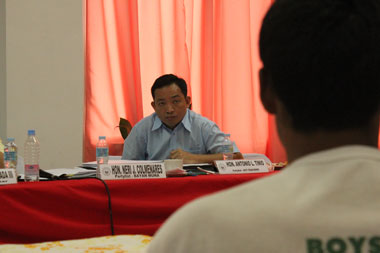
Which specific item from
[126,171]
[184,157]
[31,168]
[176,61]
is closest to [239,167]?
[126,171]

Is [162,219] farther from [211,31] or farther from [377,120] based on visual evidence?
[211,31]

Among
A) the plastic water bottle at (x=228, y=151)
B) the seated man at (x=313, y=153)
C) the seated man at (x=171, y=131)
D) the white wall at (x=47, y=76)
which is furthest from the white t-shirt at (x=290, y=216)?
the white wall at (x=47, y=76)

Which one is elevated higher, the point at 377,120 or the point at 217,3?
the point at 217,3

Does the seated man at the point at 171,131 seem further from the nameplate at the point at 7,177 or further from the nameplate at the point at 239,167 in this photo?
the nameplate at the point at 7,177

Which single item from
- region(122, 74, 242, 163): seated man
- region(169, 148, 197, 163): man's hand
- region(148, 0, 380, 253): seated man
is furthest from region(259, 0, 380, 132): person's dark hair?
region(122, 74, 242, 163): seated man

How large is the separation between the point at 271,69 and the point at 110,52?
3.64 meters

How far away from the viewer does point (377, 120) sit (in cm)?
53

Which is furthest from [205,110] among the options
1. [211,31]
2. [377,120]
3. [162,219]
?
[377,120]

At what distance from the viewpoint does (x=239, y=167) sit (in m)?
2.06

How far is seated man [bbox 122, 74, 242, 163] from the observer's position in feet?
9.92

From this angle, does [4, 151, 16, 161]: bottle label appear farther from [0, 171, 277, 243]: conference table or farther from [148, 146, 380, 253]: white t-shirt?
[148, 146, 380, 253]: white t-shirt

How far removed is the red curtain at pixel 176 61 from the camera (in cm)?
404

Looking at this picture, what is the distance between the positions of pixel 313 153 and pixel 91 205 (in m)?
1.40

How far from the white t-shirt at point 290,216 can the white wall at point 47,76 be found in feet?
11.7
